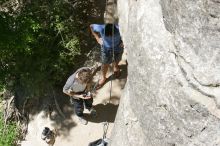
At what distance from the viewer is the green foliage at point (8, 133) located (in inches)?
356

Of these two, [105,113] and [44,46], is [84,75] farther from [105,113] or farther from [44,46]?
[105,113]

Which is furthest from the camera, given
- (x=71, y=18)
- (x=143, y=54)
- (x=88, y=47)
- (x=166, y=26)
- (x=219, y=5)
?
(x=88, y=47)

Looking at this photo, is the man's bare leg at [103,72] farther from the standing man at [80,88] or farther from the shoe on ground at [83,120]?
the shoe on ground at [83,120]

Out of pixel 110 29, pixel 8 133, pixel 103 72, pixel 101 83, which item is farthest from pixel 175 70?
pixel 8 133

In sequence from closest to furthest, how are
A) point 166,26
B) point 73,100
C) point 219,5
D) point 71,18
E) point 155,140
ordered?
point 219,5, point 166,26, point 155,140, point 73,100, point 71,18

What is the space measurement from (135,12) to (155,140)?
145 cm

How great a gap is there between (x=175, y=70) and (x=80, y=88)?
113 inches

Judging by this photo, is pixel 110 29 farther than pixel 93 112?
No

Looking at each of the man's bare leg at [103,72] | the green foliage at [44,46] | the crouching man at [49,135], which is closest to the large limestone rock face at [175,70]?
the man's bare leg at [103,72]

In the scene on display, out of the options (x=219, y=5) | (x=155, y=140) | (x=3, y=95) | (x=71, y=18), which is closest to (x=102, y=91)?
(x=71, y=18)

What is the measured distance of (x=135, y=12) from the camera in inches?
201

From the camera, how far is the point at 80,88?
715 centimetres

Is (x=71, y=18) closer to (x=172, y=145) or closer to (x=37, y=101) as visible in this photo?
(x=37, y=101)

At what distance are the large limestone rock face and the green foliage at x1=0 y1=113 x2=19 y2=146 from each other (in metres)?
4.22
